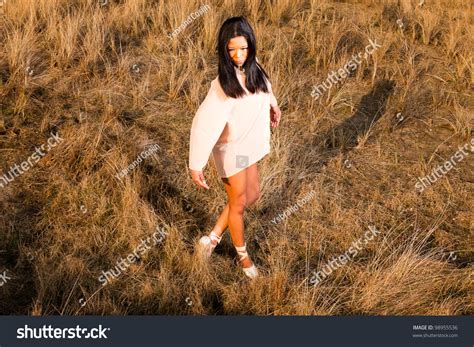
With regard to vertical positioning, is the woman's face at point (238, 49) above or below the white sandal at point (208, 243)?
above

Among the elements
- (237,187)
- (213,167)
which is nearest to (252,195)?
(237,187)

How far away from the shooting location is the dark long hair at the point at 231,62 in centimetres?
332

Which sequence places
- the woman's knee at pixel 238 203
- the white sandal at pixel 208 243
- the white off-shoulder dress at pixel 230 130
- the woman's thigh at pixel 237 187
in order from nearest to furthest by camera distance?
1. the white off-shoulder dress at pixel 230 130
2. the woman's thigh at pixel 237 187
3. the woman's knee at pixel 238 203
4. the white sandal at pixel 208 243

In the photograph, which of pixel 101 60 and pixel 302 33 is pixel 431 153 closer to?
pixel 302 33

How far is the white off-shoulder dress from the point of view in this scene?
3424mm

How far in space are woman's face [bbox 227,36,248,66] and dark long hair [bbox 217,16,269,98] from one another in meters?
0.02

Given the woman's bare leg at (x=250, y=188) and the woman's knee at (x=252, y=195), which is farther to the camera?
the woman's knee at (x=252, y=195)

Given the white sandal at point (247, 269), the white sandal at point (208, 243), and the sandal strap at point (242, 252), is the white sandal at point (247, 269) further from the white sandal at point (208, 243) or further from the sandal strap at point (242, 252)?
the white sandal at point (208, 243)

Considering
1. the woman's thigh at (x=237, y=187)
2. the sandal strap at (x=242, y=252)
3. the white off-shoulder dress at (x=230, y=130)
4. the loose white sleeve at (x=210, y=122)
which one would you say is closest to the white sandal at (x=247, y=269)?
the sandal strap at (x=242, y=252)

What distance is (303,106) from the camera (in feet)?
19.5

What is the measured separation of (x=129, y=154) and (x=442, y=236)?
2401 millimetres

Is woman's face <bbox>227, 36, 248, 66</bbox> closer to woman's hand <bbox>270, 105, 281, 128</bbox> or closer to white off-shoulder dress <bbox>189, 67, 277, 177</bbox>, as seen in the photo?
white off-shoulder dress <bbox>189, 67, 277, 177</bbox>

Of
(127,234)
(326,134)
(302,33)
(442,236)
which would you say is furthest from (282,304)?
(302,33)

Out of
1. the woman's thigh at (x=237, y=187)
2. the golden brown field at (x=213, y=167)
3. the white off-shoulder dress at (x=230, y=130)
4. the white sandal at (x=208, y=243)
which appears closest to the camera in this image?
the white off-shoulder dress at (x=230, y=130)
